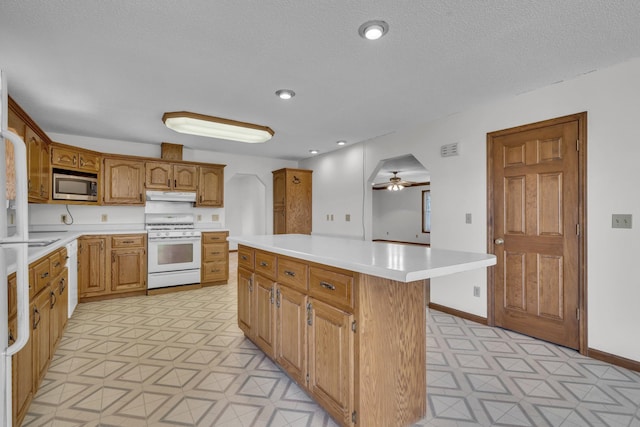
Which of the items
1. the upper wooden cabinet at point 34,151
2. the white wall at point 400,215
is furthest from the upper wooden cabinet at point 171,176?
the white wall at point 400,215

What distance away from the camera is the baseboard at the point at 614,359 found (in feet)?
7.46

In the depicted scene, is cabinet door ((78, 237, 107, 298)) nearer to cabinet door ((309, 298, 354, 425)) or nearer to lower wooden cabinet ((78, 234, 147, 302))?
lower wooden cabinet ((78, 234, 147, 302))

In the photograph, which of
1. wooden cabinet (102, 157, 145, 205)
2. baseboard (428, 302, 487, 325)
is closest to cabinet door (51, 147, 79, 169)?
wooden cabinet (102, 157, 145, 205)

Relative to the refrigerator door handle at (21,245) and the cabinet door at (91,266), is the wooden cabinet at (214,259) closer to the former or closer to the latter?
the cabinet door at (91,266)

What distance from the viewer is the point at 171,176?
4719mm

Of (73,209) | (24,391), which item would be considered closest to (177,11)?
(24,391)

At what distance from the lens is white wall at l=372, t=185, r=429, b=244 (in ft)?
34.8

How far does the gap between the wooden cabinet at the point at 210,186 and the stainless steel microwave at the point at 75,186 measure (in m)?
1.36

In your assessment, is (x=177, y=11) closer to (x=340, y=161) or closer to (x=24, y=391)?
(x=24, y=391)

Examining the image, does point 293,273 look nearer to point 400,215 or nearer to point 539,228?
point 539,228

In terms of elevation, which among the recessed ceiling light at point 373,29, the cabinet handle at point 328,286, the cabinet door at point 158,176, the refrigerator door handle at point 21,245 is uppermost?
the recessed ceiling light at point 373,29

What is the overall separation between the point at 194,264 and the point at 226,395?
3.03m

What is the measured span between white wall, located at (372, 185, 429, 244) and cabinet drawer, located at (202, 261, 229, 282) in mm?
6354

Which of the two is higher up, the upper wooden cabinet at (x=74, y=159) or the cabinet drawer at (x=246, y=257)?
the upper wooden cabinet at (x=74, y=159)
